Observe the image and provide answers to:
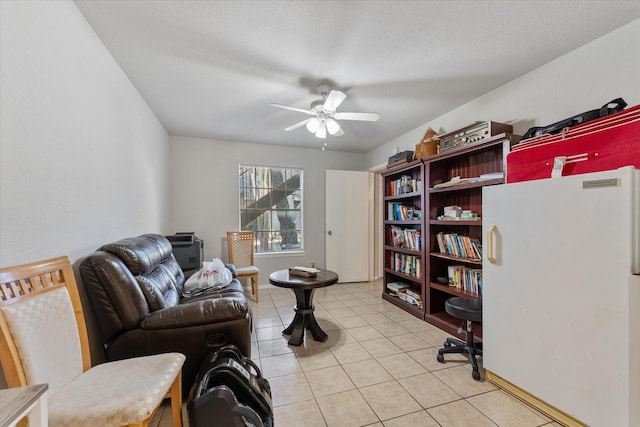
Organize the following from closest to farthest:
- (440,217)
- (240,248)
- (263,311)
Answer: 1. (440,217)
2. (263,311)
3. (240,248)

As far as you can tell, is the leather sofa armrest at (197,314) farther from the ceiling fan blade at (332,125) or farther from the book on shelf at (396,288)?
the book on shelf at (396,288)

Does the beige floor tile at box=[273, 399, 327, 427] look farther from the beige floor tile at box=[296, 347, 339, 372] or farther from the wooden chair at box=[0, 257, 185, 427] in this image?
the wooden chair at box=[0, 257, 185, 427]

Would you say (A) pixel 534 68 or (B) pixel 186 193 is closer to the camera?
(A) pixel 534 68

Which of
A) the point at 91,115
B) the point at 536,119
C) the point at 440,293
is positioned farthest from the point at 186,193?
the point at 536,119

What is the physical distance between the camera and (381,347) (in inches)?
90.6

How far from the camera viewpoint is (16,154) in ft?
3.48

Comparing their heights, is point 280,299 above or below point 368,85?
below

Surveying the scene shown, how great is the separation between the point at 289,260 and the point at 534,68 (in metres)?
3.88

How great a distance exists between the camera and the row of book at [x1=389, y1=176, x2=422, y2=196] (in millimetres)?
3289

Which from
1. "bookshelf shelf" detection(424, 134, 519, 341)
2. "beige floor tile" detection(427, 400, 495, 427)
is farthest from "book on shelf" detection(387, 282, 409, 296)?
"beige floor tile" detection(427, 400, 495, 427)

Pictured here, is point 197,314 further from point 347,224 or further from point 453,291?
point 347,224

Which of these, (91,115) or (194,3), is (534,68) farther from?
(91,115)

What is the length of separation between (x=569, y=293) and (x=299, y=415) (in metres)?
1.68

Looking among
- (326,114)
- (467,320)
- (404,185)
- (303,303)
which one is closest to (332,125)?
(326,114)
